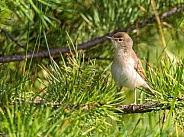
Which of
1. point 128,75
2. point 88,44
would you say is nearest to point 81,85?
point 88,44

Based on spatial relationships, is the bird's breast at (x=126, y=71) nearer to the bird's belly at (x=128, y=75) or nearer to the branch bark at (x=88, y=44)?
the bird's belly at (x=128, y=75)

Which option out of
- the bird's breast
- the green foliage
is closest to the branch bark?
the green foliage

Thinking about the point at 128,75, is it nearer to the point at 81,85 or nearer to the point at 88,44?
the point at 88,44

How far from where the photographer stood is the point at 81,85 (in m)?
1.40

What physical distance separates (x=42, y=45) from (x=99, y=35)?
1.00ft

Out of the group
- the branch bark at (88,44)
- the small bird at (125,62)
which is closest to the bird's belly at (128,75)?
the small bird at (125,62)

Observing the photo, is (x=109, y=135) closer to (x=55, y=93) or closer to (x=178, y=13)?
(x=55, y=93)

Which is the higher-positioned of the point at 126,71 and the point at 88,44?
the point at 88,44

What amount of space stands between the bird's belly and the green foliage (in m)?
0.08

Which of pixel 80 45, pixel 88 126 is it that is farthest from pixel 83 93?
pixel 80 45

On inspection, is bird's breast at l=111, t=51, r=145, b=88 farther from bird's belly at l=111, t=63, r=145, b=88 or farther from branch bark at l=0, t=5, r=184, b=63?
branch bark at l=0, t=5, r=184, b=63

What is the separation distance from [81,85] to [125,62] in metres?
1.15

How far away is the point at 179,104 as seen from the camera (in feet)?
4.67

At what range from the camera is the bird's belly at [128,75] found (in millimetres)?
2324
